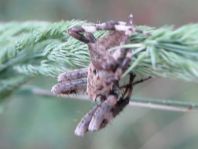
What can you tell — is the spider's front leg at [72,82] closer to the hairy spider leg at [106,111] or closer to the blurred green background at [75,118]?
the hairy spider leg at [106,111]

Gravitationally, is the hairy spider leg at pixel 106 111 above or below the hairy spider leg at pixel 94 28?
below

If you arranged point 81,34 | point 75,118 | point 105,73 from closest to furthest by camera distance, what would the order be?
point 105,73, point 81,34, point 75,118

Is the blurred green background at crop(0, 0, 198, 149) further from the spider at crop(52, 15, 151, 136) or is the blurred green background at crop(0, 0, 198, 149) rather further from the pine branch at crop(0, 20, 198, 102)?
the spider at crop(52, 15, 151, 136)

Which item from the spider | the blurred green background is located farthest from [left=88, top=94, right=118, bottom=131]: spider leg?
the blurred green background

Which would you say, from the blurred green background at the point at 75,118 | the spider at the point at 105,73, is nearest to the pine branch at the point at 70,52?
the spider at the point at 105,73

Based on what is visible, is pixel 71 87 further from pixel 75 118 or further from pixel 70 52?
pixel 75 118

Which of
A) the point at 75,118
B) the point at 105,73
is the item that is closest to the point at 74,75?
the point at 105,73
